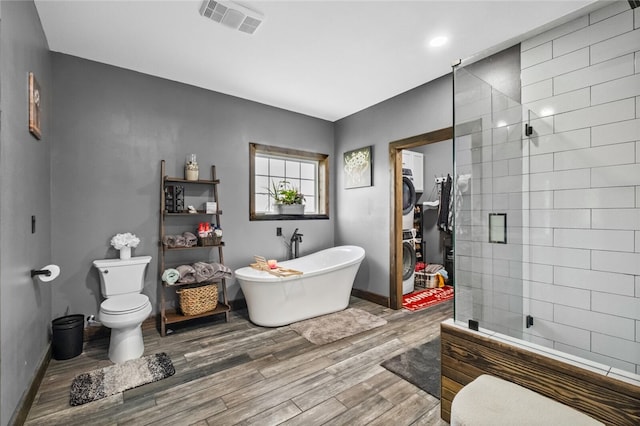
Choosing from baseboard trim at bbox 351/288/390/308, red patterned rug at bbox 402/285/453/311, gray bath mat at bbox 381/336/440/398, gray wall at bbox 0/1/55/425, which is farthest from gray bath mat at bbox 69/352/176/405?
red patterned rug at bbox 402/285/453/311

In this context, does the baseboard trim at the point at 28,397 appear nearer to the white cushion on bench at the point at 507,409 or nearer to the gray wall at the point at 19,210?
the gray wall at the point at 19,210

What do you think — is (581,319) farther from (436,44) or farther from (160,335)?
(160,335)

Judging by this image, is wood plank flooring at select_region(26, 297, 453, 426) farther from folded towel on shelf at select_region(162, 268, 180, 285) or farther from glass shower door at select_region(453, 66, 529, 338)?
glass shower door at select_region(453, 66, 529, 338)

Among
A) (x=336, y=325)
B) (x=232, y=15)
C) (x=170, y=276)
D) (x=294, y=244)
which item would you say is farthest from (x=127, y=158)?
(x=336, y=325)

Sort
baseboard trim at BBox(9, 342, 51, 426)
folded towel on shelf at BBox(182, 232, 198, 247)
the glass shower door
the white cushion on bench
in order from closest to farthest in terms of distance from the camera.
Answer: the white cushion on bench, baseboard trim at BBox(9, 342, 51, 426), the glass shower door, folded towel on shelf at BBox(182, 232, 198, 247)

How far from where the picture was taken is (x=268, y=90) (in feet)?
11.5

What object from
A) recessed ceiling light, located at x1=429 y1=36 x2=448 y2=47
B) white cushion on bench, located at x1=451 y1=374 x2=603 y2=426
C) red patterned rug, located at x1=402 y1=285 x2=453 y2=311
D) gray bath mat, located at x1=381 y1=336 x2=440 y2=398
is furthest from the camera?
red patterned rug, located at x1=402 y1=285 x2=453 y2=311

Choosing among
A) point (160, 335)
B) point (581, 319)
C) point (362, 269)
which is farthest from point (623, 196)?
point (160, 335)

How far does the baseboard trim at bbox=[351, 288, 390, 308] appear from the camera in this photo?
3824 millimetres

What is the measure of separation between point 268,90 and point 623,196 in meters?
3.35

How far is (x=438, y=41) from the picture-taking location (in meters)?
2.49

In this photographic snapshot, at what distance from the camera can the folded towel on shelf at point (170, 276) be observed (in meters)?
2.92

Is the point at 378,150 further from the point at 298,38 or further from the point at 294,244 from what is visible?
the point at 298,38

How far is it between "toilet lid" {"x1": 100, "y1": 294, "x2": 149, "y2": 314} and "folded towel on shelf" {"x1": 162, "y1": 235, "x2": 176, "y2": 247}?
0.58 meters
